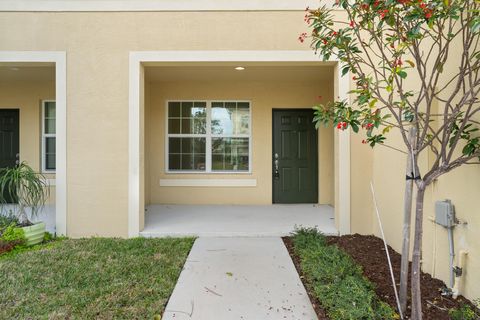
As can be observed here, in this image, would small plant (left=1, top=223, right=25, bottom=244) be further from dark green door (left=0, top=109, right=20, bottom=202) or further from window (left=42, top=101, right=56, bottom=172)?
dark green door (left=0, top=109, right=20, bottom=202)

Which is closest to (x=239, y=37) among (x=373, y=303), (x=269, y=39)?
(x=269, y=39)

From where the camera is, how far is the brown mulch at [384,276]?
2818 millimetres

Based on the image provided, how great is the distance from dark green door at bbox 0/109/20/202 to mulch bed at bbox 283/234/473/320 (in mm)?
6882

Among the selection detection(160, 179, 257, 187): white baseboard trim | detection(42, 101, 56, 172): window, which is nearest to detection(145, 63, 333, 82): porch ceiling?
detection(160, 179, 257, 187): white baseboard trim

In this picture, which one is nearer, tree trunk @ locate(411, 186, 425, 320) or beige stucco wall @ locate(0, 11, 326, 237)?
tree trunk @ locate(411, 186, 425, 320)

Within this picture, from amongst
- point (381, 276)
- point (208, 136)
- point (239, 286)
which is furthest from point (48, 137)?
point (381, 276)

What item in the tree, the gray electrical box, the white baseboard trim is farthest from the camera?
the white baseboard trim

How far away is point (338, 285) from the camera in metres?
2.98

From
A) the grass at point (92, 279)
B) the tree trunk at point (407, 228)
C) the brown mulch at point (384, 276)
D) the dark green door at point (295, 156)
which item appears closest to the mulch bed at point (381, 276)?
the brown mulch at point (384, 276)

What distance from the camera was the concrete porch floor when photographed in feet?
16.7

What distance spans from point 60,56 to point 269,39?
3.36m

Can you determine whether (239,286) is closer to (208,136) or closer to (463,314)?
(463,314)

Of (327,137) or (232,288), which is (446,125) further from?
(327,137)

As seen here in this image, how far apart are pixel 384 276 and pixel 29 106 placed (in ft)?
26.7
